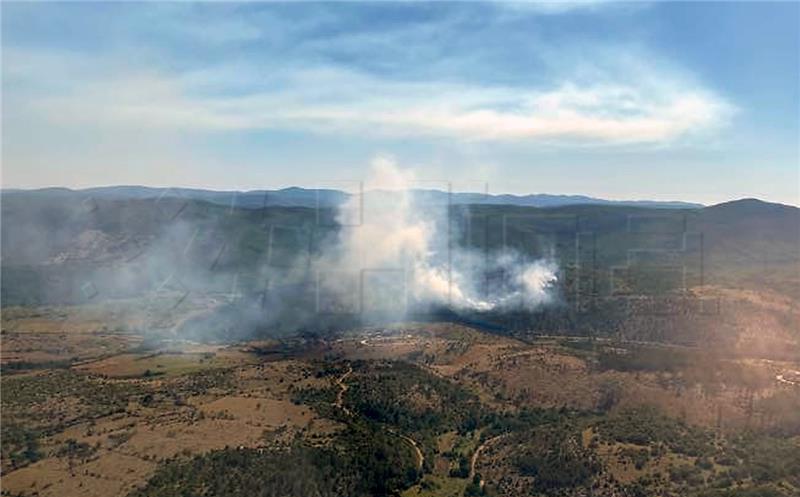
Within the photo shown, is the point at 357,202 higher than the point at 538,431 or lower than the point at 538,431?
higher

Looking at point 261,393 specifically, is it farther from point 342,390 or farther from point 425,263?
point 425,263

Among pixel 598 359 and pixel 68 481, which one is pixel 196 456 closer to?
pixel 68 481

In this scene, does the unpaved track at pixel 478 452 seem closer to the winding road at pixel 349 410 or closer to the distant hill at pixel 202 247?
the winding road at pixel 349 410

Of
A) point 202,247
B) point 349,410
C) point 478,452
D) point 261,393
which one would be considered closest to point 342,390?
point 349,410

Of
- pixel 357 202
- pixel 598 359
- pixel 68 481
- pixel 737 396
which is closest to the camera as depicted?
pixel 68 481

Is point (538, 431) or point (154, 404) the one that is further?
point (154, 404)

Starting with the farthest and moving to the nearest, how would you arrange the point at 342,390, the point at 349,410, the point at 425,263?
the point at 425,263
the point at 342,390
the point at 349,410

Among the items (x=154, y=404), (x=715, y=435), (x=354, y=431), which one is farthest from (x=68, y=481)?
(x=715, y=435)

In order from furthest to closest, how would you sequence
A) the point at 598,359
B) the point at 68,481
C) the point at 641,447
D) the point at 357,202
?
the point at 357,202 < the point at 598,359 < the point at 641,447 < the point at 68,481

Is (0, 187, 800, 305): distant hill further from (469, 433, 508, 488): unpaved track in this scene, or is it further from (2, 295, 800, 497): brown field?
(469, 433, 508, 488): unpaved track
